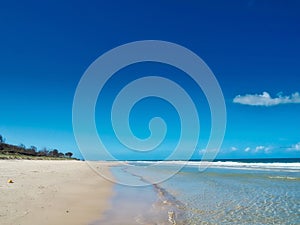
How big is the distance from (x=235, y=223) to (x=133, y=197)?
671 cm

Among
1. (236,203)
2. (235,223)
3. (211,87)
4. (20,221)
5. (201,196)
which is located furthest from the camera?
(211,87)

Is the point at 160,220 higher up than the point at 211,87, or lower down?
lower down

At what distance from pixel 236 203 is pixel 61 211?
686 cm

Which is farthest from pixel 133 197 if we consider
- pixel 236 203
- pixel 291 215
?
pixel 291 215

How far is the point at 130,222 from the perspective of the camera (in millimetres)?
9445

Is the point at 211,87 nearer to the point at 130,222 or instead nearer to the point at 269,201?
the point at 269,201

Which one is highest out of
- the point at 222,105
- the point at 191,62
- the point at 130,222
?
the point at 191,62

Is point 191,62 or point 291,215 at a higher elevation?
point 191,62

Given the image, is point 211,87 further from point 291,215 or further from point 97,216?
point 97,216

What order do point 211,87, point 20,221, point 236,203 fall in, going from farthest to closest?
point 211,87, point 236,203, point 20,221

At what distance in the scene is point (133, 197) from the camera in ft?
49.8

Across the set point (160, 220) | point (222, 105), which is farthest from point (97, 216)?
point (222, 105)

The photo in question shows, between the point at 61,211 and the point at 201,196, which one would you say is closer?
the point at 61,211

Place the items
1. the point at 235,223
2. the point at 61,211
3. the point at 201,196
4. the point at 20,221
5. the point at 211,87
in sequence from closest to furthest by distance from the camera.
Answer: the point at 20,221 → the point at 235,223 → the point at 61,211 → the point at 201,196 → the point at 211,87
